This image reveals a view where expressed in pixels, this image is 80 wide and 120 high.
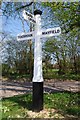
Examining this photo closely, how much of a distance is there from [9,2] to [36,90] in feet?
18.8

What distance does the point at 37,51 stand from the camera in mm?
7137

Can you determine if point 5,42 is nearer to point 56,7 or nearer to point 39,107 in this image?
point 56,7

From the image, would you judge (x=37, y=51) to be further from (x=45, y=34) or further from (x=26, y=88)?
(x=26, y=88)

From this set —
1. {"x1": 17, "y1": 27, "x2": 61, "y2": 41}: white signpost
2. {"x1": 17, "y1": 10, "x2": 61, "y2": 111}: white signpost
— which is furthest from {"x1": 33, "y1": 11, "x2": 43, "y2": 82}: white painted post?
{"x1": 17, "y1": 27, "x2": 61, "y2": 41}: white signpost

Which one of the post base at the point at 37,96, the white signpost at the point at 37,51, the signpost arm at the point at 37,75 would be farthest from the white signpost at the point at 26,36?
the post base at the point at 37,96

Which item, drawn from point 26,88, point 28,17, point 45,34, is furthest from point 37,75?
point 26,88

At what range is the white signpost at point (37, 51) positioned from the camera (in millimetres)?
6918

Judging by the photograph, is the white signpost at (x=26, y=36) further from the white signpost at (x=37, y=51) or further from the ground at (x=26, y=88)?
the ground at (x=26, y=88)

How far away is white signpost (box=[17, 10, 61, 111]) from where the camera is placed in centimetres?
692

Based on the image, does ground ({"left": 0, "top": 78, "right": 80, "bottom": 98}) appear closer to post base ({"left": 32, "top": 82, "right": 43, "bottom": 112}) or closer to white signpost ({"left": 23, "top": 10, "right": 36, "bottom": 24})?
post base ({"left": 32, "top": 82, "right": 43, "bottom": 112})

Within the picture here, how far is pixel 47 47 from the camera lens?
2797 centimetres

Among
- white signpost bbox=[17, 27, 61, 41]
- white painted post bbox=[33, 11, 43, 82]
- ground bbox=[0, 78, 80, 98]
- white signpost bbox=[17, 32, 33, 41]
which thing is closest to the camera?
white signpost bbox=[17, 27, 61, 41]

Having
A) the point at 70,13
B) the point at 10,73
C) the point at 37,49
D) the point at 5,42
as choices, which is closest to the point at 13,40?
the point at 5,42

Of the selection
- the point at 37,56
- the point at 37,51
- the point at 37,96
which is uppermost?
the point at 37,51
